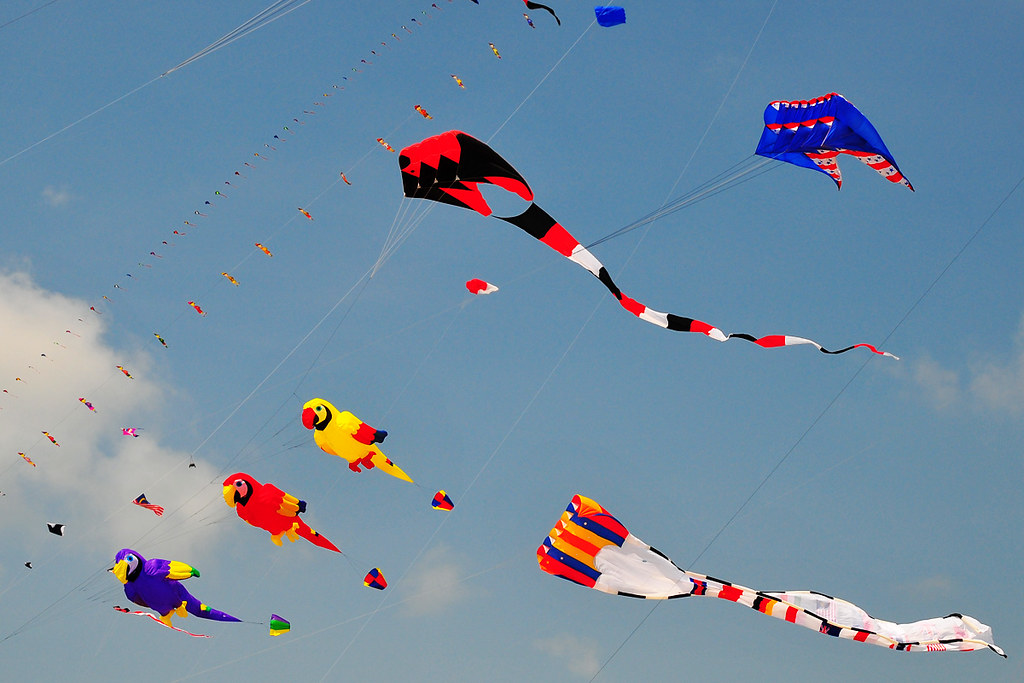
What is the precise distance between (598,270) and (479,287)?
8.89ft

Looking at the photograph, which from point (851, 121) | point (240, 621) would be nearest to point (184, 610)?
point (240, 621)

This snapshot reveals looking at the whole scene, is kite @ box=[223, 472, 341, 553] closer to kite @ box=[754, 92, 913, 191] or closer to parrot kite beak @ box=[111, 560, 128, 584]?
parrot kite beak @ box=[111, 560, 128, 584]

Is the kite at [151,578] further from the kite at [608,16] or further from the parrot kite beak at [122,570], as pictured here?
the kite at [608,16]

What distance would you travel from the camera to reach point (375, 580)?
18984mm

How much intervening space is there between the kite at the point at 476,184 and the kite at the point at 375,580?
7.40 meters

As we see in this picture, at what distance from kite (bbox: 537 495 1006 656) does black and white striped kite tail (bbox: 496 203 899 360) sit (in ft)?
12.0

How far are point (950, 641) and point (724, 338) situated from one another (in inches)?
257

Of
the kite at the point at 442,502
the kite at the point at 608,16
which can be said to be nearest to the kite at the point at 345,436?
the kite at the point at 442,502

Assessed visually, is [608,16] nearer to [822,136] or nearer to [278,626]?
[822,136]

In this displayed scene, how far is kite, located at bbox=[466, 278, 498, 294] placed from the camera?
19.3 m

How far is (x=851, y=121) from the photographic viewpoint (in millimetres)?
17875

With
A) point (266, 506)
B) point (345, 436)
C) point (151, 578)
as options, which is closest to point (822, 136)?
point (345, 436)

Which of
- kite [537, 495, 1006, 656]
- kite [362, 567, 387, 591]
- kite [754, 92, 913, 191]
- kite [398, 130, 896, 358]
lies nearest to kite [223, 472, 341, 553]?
kite [362, 567, 387, 591]

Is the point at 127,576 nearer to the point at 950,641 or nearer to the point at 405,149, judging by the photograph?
the point at 405,149
